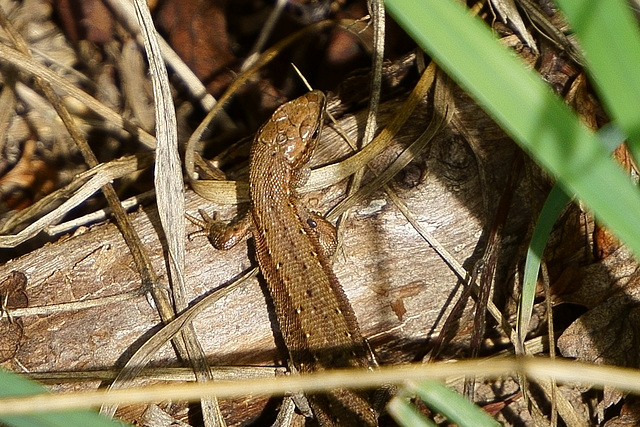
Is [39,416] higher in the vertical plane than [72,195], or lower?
lower

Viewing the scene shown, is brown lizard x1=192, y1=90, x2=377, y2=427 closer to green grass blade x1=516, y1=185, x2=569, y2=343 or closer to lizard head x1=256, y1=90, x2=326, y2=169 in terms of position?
lizard head x1=256, y1=90, x2=326, y2=169

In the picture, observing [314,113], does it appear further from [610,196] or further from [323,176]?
[610,196]

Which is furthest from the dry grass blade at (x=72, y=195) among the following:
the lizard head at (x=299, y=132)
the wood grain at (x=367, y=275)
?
the lizard head at (x=299, y=132)

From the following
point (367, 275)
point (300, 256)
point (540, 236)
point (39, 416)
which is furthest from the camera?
point (300, 256)

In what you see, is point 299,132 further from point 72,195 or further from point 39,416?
point 39,416

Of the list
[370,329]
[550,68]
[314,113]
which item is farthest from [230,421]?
[550,68]

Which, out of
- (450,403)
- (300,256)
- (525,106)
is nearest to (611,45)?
(525,106)

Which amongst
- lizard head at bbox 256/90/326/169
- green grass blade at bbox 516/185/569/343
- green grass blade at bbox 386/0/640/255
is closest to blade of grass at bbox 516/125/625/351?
green grass blade at bbox 516/185/569/343
